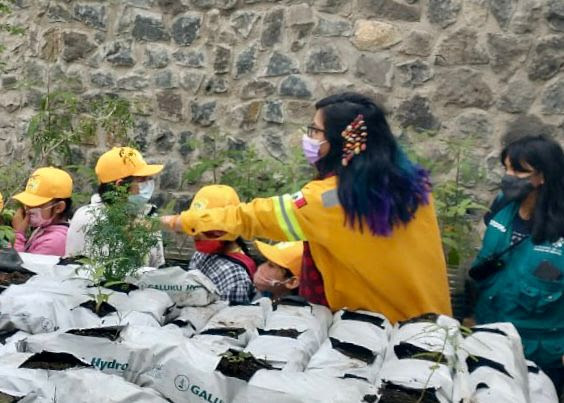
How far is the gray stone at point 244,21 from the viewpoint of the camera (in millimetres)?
7125

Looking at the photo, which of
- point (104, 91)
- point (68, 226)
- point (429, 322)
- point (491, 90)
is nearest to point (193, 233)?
point (429, 322)

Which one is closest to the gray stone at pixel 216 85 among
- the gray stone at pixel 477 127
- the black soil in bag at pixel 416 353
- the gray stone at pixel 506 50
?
the gray stone at pixel 477 127

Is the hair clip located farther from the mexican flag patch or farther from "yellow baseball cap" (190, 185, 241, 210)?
"yellow baseball cap" (190, 185, 241, 210)

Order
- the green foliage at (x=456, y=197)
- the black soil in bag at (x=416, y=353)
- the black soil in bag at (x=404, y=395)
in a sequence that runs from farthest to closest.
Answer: the green foliage at (x=456, y=197) → the black soil in bag at (x=416, y=353) → the black soil in bag at (x=404, y=395)

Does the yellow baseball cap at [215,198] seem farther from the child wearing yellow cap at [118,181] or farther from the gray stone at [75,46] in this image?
the gray stone at [75,46]

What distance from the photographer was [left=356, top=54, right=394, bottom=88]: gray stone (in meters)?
6.86

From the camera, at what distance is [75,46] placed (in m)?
7.66

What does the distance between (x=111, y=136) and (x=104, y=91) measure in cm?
35

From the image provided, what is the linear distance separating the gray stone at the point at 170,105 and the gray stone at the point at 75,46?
26.9 inches

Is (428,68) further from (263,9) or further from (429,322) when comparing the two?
(429,322)

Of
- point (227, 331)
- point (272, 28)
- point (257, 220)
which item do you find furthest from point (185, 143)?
point (227, 331)

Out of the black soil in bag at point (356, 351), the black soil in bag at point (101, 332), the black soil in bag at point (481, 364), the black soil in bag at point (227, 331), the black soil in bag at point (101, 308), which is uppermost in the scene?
the black soil in bag at point (101, 332)

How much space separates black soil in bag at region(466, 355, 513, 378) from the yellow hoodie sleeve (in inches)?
37.1

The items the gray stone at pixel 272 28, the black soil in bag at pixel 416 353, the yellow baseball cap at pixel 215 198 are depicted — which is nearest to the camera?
the black soil in bag at pixel 416 353
